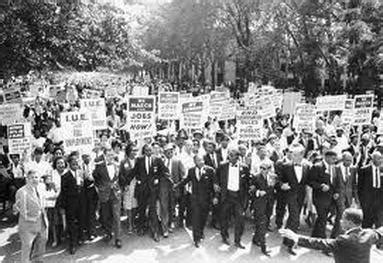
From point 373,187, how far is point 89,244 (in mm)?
5883

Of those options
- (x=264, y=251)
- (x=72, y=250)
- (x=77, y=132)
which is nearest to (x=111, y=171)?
(x=77, y=132)

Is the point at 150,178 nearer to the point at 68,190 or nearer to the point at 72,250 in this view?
the point at 68,190

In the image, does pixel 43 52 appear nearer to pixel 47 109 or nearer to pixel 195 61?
pixel 47 109

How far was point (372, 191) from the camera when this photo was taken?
33.0 ft

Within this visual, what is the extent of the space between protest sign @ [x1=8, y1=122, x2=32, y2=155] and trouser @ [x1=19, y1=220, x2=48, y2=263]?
105 inches

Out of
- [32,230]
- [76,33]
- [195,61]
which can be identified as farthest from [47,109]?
[195,61]

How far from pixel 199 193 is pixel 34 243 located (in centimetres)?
325

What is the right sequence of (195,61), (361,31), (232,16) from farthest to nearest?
(195,61) < (232,16) < (361,31)

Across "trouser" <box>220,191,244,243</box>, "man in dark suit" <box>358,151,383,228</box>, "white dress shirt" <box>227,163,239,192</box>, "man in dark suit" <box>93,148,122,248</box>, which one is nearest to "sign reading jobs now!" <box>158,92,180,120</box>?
"man in dark suit" <box>93,148,122,248</box>

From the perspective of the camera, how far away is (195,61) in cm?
5694

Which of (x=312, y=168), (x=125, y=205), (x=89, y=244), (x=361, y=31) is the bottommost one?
(x=89, y=244)

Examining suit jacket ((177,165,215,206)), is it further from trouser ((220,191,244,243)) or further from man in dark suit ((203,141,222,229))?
man in dark suit ((203,141,222,229))

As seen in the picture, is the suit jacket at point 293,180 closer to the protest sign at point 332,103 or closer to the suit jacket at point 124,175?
the suit jacket at point 124,175

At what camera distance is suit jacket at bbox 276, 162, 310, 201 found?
965cm
